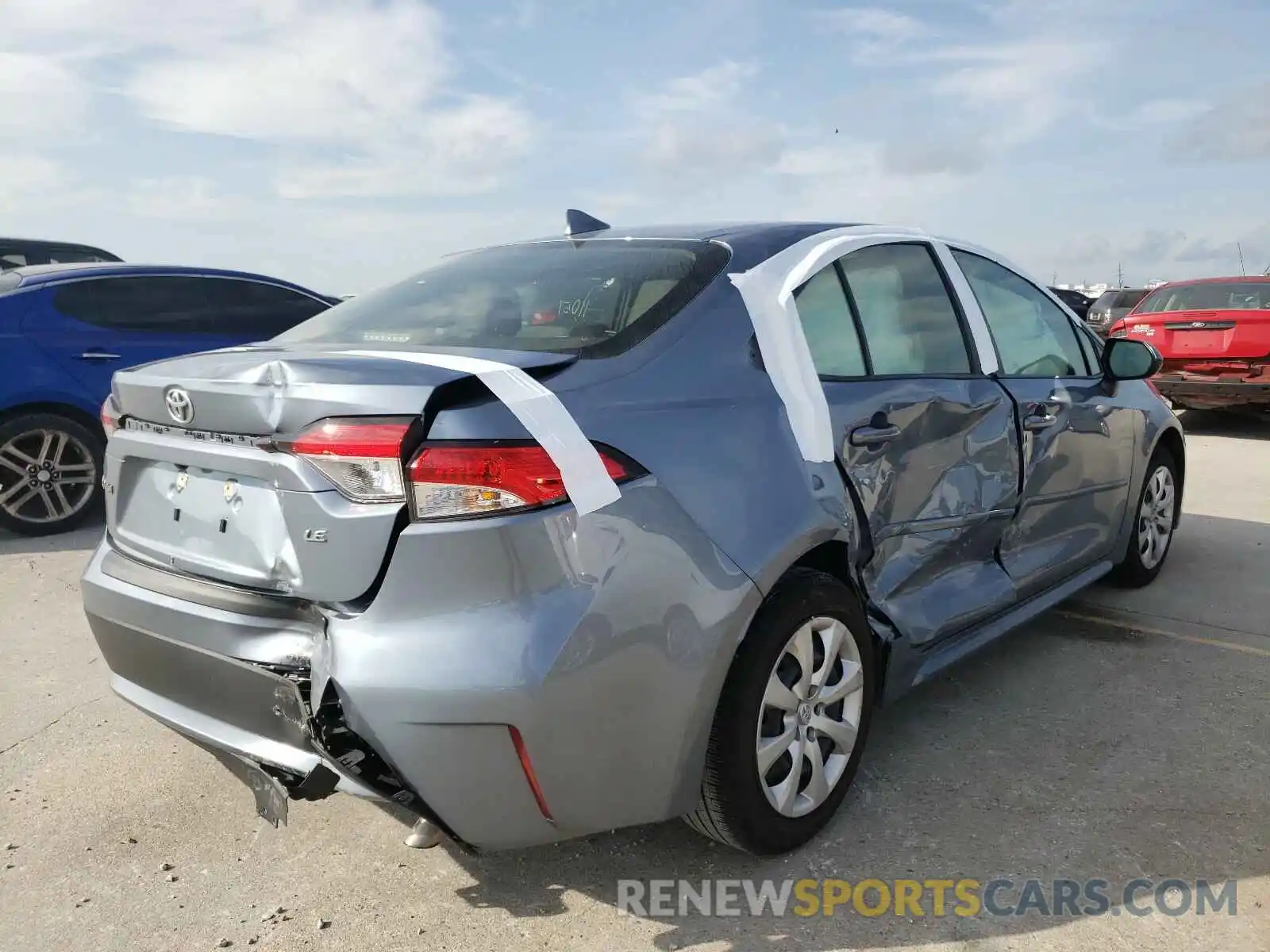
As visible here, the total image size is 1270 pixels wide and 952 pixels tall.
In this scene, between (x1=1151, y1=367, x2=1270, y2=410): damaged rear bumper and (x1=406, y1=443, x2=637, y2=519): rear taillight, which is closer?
(x1=406, y1=443, x2=637, y2=519): rear taillight

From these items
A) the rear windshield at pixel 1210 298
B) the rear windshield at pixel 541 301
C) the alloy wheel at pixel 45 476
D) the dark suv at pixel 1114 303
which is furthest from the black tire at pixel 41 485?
the dark suv at pixel 1114 303

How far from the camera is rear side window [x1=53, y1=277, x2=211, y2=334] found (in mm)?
6145

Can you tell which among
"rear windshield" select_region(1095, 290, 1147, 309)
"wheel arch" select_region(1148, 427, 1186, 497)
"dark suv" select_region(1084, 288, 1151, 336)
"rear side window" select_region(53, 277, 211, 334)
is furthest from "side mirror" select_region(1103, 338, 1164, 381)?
"rear windshield" select_region(1095, 290, 1147, 309)

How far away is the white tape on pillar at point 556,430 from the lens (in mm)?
1916

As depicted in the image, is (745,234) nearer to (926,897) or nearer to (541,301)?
(541,301)

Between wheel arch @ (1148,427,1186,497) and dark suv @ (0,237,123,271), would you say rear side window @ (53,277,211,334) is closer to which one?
dark suv @ (0,237,123,271)

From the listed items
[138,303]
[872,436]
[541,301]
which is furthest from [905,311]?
[138,303]

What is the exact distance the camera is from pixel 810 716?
2.50 m

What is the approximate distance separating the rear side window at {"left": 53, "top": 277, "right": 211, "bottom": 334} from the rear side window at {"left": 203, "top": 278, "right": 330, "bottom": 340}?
89 mm

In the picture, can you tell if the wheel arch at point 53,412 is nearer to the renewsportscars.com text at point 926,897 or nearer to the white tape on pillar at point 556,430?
the white tape on pillar at point 556,430

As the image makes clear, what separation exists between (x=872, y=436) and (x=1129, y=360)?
201cm

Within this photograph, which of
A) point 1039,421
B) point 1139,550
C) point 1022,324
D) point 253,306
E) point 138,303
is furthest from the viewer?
point 253,306

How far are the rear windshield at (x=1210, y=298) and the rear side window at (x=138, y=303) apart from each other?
8.90m

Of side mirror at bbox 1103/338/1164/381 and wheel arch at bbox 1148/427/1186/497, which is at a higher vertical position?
side mirror at bbox 1103/338/1164/381
